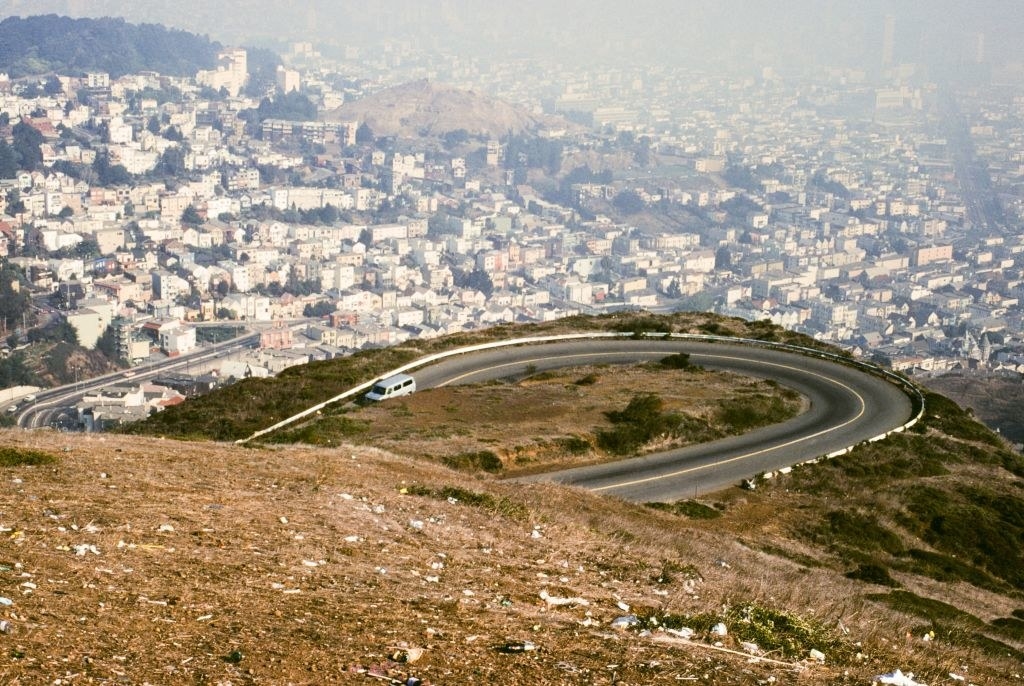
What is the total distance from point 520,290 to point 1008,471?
478 feet

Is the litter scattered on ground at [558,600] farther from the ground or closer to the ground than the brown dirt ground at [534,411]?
farther from the ground

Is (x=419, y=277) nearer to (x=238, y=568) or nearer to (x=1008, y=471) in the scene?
(x=1008, y=471)

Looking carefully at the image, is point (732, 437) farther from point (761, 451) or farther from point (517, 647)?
point (517, 647)

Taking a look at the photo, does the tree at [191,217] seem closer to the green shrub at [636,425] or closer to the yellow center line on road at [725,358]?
the yellow center line on road at [725,358]

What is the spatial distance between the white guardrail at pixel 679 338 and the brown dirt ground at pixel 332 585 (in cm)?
1398

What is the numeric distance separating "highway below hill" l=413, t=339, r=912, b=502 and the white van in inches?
72.5

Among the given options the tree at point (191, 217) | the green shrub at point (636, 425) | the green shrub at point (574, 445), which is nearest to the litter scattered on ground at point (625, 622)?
the green shrub at point (574, 445)

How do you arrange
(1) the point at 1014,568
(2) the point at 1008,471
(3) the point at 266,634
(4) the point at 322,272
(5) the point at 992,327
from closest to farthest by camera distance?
(3) the point at 266,634
(1) the point at 1014,568
(2) the point at 1008,471
(5) the point at 992,327
(4) the point at 322,272

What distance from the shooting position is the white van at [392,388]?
3350 centimetres

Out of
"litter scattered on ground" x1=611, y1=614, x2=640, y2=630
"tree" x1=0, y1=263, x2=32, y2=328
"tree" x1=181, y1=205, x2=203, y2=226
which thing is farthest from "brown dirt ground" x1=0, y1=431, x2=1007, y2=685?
"tree" x1=181, y1=205, x2=203, y2=226

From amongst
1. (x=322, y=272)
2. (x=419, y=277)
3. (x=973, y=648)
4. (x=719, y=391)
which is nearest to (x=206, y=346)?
(x=322, y=272)

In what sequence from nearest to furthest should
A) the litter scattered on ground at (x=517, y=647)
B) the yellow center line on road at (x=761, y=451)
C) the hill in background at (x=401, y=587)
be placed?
the hill in background at (x=401, y=587) → the litter scattered on ground at (x=517, y=647) → the yellow center line on road at (x=761, y=451)

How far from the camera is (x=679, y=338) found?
44.1 m

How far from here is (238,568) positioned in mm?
11188
